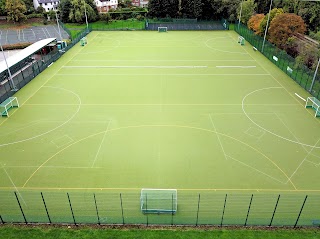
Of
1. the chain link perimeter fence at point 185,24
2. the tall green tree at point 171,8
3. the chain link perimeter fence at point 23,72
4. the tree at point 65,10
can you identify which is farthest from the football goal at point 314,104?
the tree at point 65,10

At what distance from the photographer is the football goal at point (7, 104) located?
22938mm

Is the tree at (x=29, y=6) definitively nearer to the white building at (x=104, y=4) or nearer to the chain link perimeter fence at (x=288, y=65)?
the white building at (x=104, y=4)

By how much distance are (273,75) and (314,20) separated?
2141cm

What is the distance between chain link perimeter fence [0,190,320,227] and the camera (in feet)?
44.4

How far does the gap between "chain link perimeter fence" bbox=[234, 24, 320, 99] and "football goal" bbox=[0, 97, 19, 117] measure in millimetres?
26130

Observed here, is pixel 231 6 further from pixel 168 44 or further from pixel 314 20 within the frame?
pixel 168 44

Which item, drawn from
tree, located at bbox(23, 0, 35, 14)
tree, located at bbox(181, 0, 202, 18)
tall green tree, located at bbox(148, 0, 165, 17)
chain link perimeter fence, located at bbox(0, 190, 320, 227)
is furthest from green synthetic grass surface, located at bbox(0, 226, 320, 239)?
tree, located at bbox(23, 0, 35, 14)

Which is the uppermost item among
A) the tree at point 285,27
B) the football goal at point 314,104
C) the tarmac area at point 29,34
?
the tree at point 285,27

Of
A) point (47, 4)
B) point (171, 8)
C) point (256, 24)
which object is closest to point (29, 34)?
point (47, 4)

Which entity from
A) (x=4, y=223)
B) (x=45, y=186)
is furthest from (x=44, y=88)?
(x=4, y=223)

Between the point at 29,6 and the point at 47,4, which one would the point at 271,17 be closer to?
the point at 29,6

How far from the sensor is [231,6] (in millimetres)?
58406

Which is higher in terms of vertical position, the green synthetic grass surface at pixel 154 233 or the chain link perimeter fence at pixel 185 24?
the chain link perimeter fence at pixel 185 24

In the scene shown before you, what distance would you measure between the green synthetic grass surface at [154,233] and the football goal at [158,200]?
107 centimetres
